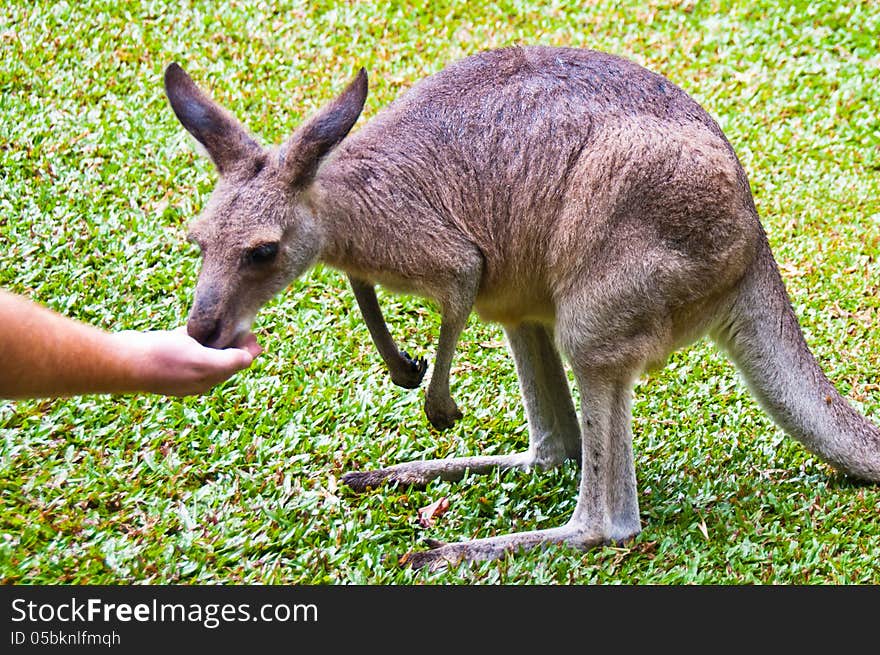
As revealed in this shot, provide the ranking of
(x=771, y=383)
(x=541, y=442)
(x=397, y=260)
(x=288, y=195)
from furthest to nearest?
(x=541, y=442), (x=771, y=383), (x=397, y=260), (x=288, y=195)

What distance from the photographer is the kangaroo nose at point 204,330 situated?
127 inches

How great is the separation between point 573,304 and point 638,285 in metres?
0.24

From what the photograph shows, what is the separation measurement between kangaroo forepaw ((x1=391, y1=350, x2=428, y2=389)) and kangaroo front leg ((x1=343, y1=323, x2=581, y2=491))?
45 centimetres

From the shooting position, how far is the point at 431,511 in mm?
4227

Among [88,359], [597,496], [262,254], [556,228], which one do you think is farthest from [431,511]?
[88,359]

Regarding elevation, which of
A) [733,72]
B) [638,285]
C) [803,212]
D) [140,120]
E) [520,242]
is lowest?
[638,285]

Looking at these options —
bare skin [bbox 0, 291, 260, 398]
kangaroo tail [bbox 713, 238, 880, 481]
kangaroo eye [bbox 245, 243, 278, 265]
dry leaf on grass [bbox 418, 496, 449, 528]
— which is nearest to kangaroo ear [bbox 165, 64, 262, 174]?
kangaroo eye [bbox 245, 243, 278, 265]

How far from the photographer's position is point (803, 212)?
6340 millimetres

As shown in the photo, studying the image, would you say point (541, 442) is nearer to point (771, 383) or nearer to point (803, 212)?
point (771, 383)

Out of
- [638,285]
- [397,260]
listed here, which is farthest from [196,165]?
[638,285]

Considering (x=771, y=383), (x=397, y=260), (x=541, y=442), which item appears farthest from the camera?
(x=541, y=442)

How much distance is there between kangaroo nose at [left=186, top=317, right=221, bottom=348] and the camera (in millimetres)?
3230

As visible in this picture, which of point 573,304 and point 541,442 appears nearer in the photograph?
point 573,304

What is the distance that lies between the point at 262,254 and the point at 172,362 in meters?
0.78
